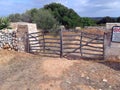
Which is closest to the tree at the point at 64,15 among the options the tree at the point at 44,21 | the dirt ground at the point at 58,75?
the tree at the point at 44,21

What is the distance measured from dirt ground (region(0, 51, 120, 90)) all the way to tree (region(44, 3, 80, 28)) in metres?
34.3

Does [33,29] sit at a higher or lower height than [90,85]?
higher

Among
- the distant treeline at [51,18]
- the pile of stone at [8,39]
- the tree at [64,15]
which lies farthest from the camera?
the tree at [64,15]

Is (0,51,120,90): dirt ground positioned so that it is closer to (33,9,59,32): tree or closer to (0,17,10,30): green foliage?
(0,17,10,30): green foliage

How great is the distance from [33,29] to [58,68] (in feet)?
20.8

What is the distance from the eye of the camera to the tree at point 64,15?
47.6m

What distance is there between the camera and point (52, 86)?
10.4m

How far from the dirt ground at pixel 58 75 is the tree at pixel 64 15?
34.3 metres

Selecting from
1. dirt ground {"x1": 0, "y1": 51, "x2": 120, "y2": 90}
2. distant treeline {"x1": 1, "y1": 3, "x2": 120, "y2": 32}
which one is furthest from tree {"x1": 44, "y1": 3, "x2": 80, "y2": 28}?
dirt ground {"x1": 0, "y1": 51, "x2": 120, "y2": 90}

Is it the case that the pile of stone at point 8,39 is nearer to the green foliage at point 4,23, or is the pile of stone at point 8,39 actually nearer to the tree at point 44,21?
the green foliage at point 4,23

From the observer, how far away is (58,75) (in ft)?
36.5

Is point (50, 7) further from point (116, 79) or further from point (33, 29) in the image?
point (116, 79)

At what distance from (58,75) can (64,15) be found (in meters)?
38.7

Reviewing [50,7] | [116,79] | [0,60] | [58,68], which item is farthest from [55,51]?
[50,7]
